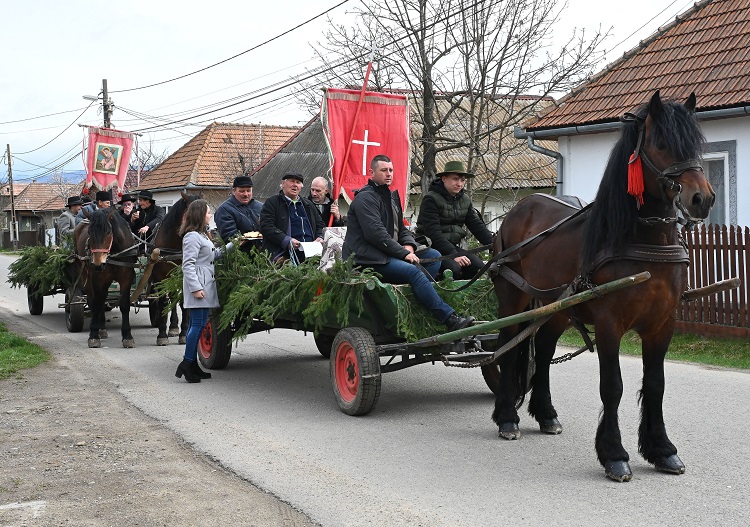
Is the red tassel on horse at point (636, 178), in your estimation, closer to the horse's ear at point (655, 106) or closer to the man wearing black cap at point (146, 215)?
the horse's ear at point (655, 106)

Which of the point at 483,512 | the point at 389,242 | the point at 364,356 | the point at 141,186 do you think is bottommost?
the point at 483,512

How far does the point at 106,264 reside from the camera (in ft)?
40.7

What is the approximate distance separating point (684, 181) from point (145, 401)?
210 inches

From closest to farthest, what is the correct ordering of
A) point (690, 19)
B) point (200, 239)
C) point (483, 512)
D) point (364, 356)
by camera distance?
point (483, 512) < point (364, 356) < point (200, 239) < point (690, 19)

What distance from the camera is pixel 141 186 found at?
42.8m

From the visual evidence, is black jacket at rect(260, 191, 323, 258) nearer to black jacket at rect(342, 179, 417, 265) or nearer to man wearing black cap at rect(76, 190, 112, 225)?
black jacket at rect(342, 179, 417, 265)

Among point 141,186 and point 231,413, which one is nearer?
point 231,413

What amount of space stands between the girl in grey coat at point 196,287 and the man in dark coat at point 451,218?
7.71 feet

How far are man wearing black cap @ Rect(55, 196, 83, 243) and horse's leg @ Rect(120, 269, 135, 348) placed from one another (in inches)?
159

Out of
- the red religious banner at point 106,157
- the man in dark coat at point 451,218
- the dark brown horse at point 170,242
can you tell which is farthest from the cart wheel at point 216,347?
the red religious banner at point 106,157

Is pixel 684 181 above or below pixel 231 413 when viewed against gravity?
→ above

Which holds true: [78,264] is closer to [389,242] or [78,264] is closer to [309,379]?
[309,379]

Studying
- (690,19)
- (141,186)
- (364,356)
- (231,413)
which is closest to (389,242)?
(364,356)

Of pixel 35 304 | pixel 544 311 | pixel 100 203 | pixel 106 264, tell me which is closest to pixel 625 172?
pixel 544 311
